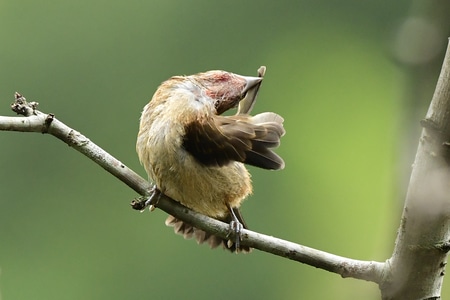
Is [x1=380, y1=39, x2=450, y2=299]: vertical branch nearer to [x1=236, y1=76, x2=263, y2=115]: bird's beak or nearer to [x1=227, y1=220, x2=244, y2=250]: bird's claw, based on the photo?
[x1=227, y1=220, x2=244, y2=250]: bird's claw

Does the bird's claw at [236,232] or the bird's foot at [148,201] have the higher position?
the bird's foot at [148,201]

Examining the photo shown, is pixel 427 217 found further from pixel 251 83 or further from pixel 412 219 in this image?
pixel 251 83

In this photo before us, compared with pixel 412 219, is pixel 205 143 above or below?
above

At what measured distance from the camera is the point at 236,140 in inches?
153

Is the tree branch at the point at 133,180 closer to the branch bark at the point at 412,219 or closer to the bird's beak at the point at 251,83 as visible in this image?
the branch bark at the point at 412,219

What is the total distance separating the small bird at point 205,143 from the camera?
12.8ft

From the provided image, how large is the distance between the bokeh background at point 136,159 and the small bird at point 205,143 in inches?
394

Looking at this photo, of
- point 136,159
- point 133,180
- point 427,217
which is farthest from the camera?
point 136,159

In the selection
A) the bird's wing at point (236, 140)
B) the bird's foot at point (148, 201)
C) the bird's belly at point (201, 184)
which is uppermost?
the bird's wing at point (236, 140)

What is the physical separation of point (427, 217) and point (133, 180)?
1207 mm

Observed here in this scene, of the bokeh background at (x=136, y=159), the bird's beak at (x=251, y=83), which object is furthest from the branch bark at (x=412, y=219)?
the bokeh background at (x=136, y=159)

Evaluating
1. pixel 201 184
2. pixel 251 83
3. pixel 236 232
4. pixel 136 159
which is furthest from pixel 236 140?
pixel 136 159

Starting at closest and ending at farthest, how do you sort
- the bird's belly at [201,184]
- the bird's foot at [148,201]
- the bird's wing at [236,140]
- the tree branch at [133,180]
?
the tree branch at [133,180] → the bird's foot at [148,201] → the bird's wing at [236,140] → the bird's belly at [201,184]

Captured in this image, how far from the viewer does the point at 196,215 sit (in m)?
3.73
